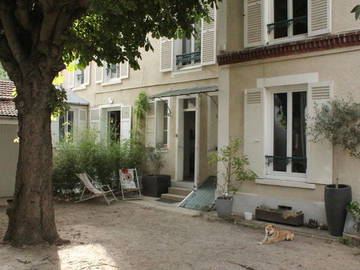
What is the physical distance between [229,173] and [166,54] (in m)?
5.45

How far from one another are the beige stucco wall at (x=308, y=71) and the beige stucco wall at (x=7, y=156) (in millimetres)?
6759

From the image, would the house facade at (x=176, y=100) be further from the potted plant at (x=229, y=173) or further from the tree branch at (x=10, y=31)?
the tree branch at (x=10, y=31)

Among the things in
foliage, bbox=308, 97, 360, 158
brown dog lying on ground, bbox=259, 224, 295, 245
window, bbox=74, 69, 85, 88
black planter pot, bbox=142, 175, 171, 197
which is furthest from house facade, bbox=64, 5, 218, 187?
brown dog lying on ground, bbox=259, 224, 295, 245

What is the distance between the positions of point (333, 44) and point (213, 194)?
4.70m

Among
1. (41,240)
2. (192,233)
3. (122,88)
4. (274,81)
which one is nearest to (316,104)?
(274,81)

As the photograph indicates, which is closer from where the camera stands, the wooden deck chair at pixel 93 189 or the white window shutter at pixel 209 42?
the wooden deck chair at pixel 93 189

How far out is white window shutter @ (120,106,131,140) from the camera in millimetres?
14086

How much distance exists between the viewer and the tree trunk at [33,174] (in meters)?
6.31

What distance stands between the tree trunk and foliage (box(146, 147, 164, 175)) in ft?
21.2

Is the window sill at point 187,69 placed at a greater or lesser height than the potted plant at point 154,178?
greater

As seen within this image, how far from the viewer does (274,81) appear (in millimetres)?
8750

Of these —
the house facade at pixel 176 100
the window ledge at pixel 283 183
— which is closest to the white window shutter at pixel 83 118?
the house facade at pixel 176 100

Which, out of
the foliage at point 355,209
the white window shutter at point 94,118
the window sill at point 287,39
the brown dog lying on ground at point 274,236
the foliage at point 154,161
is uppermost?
Answer: the window sill at point 287,39

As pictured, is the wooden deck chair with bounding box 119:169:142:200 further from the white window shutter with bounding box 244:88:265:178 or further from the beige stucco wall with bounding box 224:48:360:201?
the white window shutter with bounding box 244:88:265:178
